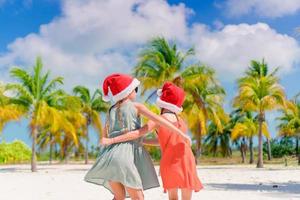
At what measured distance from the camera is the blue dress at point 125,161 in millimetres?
4457

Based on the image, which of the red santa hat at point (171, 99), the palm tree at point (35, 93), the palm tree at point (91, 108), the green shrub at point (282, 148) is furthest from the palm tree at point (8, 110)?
the green shrub at point (282, 148)

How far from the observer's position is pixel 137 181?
4.44 meters

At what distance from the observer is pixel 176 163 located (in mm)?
5043

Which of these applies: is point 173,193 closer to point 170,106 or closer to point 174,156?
point 174,156

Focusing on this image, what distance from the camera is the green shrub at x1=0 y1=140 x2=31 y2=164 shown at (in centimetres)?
5281

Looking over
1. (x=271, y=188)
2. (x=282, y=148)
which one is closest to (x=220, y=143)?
(x=282, y=148)

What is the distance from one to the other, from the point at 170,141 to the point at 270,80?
26.5 m

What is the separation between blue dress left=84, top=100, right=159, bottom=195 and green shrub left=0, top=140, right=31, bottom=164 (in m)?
49.1

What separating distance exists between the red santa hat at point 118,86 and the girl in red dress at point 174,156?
47 cm

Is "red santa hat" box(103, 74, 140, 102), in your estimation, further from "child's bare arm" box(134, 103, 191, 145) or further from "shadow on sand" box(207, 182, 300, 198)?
"shadow on sand" box(207, 182, 300, 198)

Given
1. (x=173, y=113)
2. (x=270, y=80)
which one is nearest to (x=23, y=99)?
(x=270, y=80)

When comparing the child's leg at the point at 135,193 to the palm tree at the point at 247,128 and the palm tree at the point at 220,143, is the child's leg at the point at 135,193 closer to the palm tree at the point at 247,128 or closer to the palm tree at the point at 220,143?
the palm tree at the point at 247,128

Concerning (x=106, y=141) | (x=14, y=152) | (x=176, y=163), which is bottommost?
(x=176, y=163)

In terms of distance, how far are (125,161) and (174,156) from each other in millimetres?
745
